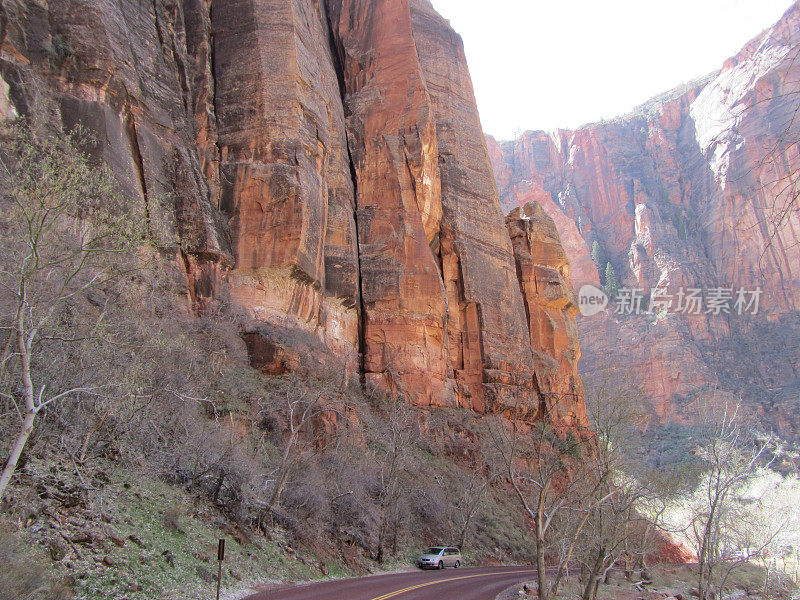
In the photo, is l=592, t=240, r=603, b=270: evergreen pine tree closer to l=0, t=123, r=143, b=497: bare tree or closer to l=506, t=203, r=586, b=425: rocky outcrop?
l=506, t=203, r=586, b=425: rocky outcrop

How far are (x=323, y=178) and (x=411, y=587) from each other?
73.5ft

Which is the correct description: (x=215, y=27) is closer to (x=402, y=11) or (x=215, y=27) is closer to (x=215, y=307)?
(x=402, y=11)

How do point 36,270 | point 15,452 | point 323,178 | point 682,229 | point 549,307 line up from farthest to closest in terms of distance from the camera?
point 682,229 < point 549,307 < point 323,178 < point 36,270 < point 15,452

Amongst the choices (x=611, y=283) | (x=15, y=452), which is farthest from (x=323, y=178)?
(x=611, y=283)

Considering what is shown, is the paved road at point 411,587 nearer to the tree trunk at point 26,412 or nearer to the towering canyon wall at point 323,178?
the tree trunk at point 26,412

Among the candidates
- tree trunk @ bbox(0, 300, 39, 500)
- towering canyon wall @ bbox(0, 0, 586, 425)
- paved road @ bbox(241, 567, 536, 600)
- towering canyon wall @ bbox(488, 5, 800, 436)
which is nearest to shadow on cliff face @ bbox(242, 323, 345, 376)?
towering canyon wall @ bbox(0, 0, 586, 425)

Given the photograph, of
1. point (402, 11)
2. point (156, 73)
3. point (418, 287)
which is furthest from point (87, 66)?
point (402, 11)

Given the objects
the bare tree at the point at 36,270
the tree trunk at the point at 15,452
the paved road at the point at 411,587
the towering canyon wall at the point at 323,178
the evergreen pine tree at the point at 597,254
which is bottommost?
the paved road at the point at 411,587

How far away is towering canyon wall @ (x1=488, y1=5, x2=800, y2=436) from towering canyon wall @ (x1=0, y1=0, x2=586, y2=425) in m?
30.8

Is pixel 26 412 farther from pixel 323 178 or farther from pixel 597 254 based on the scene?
pixel 597 254

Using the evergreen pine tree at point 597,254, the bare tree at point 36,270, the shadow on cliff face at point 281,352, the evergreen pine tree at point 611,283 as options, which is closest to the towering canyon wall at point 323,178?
the shadow on cliff face at point 281,352

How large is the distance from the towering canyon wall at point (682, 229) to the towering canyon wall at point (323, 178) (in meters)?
30.8

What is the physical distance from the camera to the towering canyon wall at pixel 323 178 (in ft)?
81.3

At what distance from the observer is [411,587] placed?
50.0ft
